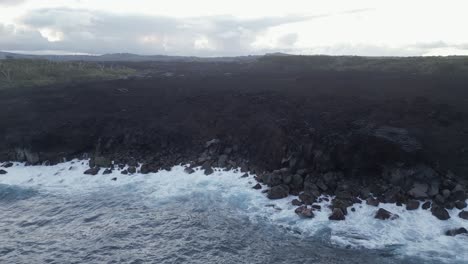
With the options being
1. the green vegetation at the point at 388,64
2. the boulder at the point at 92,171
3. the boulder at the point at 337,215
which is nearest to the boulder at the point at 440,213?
the boulder at the point at 337,215

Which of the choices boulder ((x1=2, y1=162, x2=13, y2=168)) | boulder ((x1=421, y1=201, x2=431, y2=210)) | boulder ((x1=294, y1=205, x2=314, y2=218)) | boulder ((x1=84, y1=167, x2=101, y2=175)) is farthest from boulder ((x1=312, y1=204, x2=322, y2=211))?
boulder ((x1=2, y1=162, x2=13, y2=168))

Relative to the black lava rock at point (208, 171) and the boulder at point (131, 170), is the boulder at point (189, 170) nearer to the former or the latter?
the black lava rock at point (208, 171)

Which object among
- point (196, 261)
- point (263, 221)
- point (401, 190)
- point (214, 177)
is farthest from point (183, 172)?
point (401, 190)

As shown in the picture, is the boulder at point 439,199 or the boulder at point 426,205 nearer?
the boulder at point 426,205

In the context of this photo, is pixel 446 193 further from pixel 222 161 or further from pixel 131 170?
pixel 131 170

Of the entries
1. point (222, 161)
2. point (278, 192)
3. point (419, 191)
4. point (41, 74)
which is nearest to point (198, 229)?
point (278, 192)
